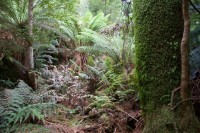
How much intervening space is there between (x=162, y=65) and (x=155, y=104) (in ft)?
1.05

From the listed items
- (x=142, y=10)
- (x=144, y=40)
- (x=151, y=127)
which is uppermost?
(x=142, y=10)

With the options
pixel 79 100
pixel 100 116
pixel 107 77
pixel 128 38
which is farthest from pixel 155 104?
pixel 128 38

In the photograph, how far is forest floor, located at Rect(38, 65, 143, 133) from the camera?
289 centimetres

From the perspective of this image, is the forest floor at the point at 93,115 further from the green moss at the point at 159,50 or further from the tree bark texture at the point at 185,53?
the tree bark texture at the point at 185,53

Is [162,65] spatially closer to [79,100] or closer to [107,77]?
[79,100]

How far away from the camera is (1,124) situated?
2432 mm

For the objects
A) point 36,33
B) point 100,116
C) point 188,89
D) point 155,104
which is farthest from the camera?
point 36,33

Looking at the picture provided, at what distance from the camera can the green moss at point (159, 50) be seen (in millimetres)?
2176

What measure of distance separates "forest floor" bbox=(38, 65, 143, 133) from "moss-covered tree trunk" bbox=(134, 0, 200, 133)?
57 cm

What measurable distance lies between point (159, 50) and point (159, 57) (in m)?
0.06

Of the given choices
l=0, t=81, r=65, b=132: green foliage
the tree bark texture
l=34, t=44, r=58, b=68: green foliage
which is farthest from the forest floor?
l=34, t=44, r=58, b=68: green foliage

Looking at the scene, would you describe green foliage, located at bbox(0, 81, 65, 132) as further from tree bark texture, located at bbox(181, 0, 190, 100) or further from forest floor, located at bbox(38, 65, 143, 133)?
tree bark texture, located at bbox(181, 0, 190, 100)

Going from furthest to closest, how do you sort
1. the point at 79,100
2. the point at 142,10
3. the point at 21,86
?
1. the point at 79,100
2. the point at 21,86
3. the point at 142,10

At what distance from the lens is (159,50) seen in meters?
2.21
